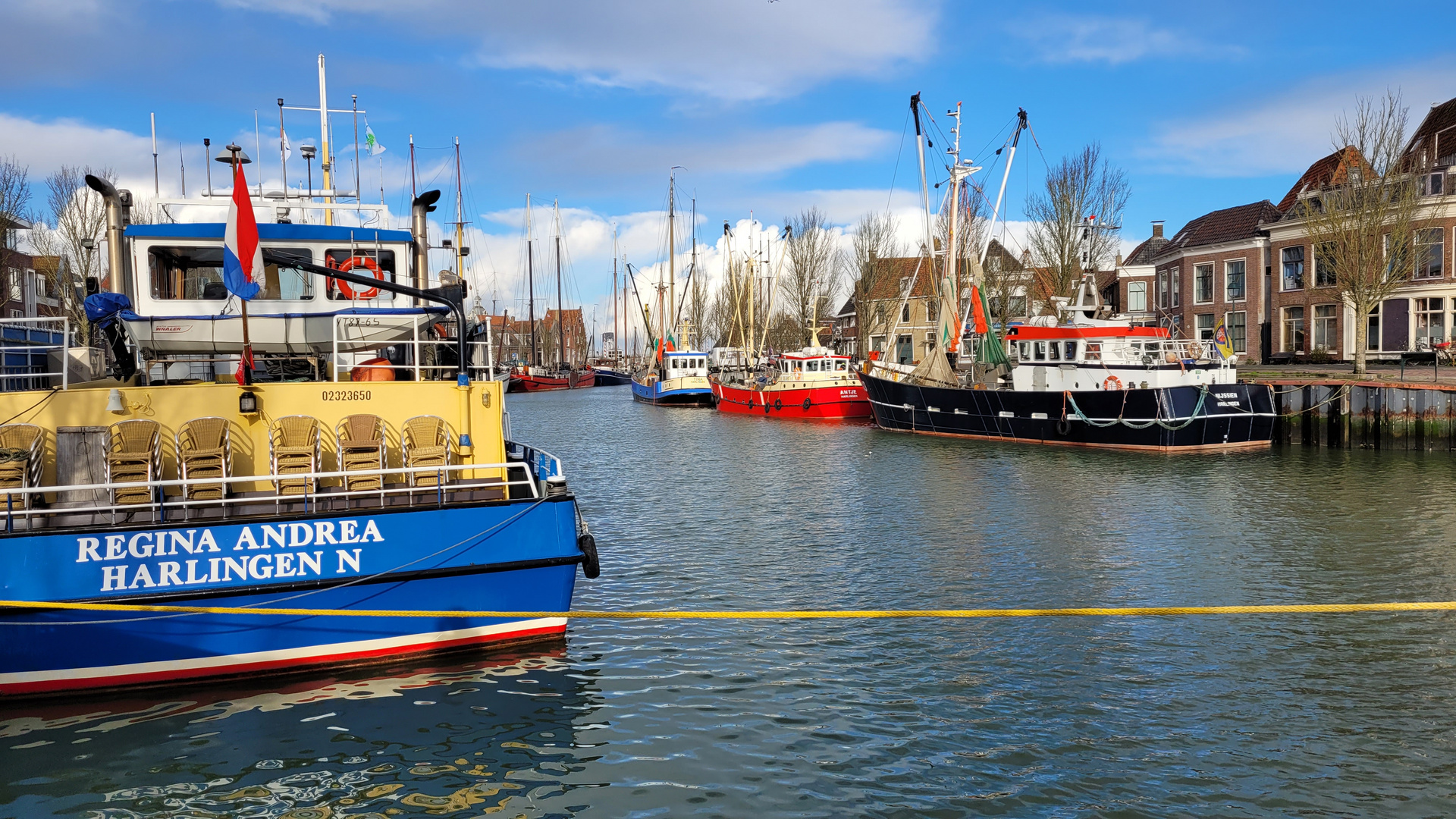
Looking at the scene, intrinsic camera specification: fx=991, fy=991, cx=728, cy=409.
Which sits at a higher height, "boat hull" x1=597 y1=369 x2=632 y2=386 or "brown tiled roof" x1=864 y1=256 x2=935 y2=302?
"brown tiled roof" x1=864 y1=256 x2=935 y2=302

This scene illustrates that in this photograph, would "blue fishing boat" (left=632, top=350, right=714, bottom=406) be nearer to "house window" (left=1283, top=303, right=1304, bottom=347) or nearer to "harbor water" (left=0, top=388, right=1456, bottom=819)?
"house window" (left=1283, top=303, right=1304, bottom=347)

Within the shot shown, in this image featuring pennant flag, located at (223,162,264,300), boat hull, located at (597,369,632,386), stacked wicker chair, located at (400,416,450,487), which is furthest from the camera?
boat hull, located at (597,369,632,386)

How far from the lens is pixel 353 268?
12328 millimetres

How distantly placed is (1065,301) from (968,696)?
29197mm

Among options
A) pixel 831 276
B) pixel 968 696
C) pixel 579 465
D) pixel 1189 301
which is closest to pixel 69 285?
pixel 579 465

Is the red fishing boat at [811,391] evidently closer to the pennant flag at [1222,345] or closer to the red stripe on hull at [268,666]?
the pennant flag at [1222,345]

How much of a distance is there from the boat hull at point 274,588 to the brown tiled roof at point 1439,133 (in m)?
51.3

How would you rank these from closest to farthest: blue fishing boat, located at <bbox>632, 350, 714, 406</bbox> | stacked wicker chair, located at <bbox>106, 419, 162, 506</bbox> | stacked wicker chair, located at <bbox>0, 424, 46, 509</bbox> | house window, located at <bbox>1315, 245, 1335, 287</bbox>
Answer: stacked wicker chair, located at <bbox>0, 424, 46, 509</bbox> < stacked wicker chair, located at <bbox>106, 419, 162, 506</bbox> < house window, located at <bbox>1315, 245, 1335, 287</bbox> < blue fishing boat, located at <bbox>632, 350, 714, 406</bbox>

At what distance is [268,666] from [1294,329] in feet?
181

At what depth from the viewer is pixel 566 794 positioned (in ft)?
24.7

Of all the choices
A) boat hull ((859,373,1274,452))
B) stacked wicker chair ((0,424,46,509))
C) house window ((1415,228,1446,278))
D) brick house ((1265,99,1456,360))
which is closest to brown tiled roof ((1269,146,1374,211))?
brick house ((1265,99,1456,360))

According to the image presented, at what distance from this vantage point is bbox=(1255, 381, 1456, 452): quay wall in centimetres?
2936

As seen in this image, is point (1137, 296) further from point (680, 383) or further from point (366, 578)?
point (366, 578)

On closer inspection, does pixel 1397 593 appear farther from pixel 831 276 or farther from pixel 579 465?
pixel 831 276
